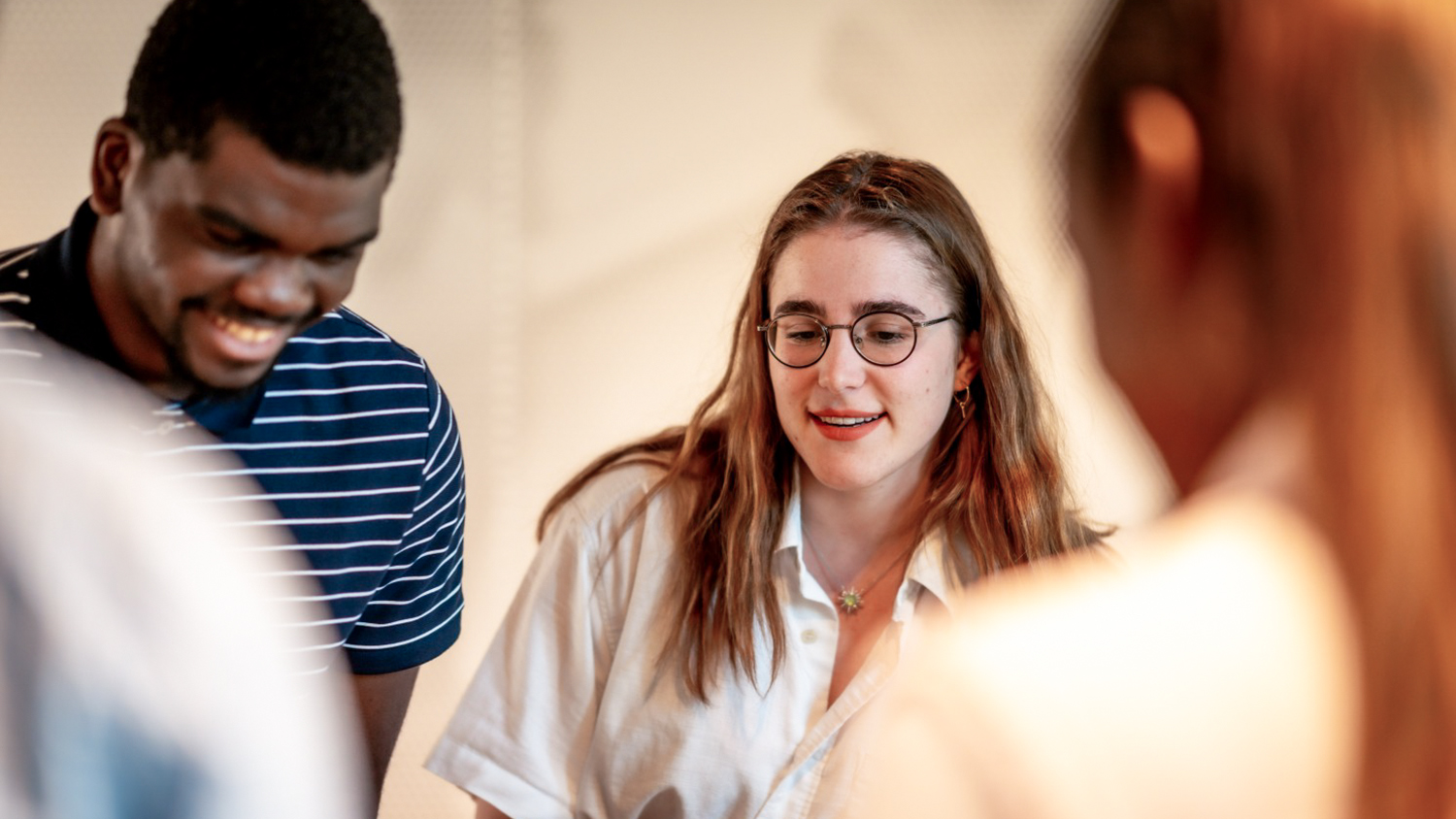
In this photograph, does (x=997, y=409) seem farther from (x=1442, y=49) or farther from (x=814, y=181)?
(x=1442, y=49)

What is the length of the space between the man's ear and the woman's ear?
898 millimetres

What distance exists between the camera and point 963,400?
156 cm

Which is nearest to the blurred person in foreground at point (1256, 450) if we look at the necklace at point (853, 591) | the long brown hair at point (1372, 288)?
the long brown hair at point (1372, 288)

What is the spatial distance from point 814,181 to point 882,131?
0.30 m

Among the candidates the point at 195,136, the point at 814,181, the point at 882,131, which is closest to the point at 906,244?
the point at 814,181

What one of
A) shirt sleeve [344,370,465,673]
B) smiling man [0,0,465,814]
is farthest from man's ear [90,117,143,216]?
shirt sleeve [344,370,465,673]

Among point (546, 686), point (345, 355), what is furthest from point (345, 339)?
point (546, 686)

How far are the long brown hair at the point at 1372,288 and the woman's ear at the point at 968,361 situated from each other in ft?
3.48

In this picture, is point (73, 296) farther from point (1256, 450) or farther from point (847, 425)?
point (1256, 450)

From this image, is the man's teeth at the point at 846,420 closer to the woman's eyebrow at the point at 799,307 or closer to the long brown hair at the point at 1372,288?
the woman's eyebrow at the point at 799,307

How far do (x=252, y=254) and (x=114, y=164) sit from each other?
14cm

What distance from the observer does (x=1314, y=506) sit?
0.46 metres

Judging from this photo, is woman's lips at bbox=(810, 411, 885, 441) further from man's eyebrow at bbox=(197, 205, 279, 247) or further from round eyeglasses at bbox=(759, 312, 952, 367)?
man's eyebrow at bbox=(197, 205, 279, 247)

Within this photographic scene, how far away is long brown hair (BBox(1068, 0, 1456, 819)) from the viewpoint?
433 mm
